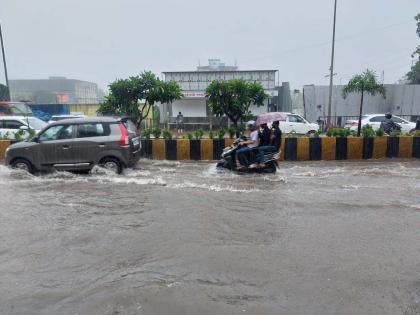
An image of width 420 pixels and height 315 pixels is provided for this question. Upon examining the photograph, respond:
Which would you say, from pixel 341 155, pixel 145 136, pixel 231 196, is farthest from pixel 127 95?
pixel 231 196

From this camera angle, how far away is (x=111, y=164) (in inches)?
406

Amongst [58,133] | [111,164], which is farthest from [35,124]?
[111,164]

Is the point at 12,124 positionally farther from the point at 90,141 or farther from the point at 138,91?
the point at 90,141

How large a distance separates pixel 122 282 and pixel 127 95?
12398 mm

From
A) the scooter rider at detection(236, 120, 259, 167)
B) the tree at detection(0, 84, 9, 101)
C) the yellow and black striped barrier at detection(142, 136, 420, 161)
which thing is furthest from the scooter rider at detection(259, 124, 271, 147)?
the tree at detection(0, 84, 9, 101)

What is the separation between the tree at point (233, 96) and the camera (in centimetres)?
1452

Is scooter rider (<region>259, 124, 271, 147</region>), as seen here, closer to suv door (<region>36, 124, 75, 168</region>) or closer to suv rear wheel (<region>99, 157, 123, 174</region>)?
suv rear wheel (<region>99, 157, 123, 174</region>)

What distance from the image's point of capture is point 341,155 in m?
12.8

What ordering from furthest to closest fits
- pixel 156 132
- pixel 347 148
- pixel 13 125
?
pixel 13 125 < pixel 156 132 < pixel 347 148

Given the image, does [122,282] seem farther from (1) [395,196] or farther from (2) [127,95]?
(2) [127,95]

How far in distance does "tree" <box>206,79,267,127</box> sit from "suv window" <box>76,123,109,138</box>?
531cm

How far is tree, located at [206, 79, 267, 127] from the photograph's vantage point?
1452 centimetres

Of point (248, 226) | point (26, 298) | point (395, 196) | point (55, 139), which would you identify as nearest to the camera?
point (26, 298)

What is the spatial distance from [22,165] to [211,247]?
7.06m
